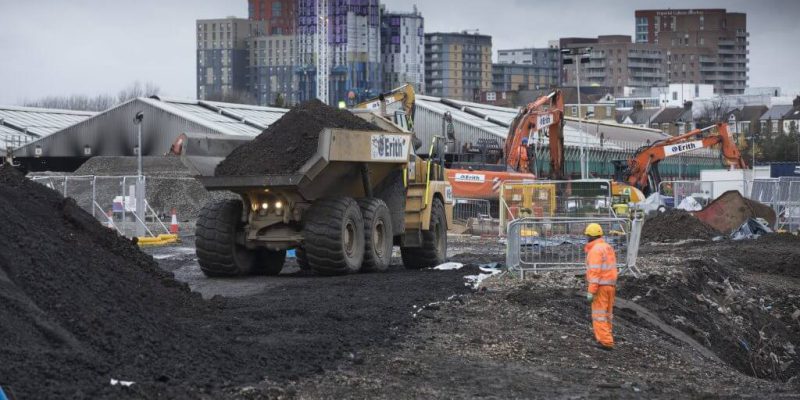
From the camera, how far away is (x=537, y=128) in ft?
137

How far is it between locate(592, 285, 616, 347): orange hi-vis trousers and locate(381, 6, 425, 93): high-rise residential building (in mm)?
162017

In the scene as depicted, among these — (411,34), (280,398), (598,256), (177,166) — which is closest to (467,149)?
(177,166)

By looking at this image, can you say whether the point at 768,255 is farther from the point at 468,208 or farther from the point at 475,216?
the point at 468,208

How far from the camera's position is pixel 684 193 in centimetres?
4181

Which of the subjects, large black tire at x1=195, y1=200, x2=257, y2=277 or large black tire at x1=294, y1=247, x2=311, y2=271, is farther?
large black tire at x1=294, y1=247, x2=311, y2=271

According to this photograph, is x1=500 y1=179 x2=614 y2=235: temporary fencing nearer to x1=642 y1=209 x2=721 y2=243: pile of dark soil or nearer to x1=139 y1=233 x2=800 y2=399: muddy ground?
x1=642 y1=209 x2=721 y2=243: pile of dark soil

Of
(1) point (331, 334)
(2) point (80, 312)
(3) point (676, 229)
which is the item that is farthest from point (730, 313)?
(3) point (676, 229)

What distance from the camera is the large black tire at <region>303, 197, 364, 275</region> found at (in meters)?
18.0

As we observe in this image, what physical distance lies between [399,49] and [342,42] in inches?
775

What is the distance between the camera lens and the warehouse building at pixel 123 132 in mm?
61844

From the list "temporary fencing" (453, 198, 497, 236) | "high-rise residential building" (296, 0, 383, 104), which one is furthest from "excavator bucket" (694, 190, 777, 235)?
"high-rise residential building" (296, 0, 383, 104)

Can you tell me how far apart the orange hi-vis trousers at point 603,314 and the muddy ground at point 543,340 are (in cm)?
15

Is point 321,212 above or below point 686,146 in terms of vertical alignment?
below

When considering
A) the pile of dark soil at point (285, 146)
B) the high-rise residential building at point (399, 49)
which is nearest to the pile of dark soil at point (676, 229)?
the pile of dark soil at point (285, 146)
